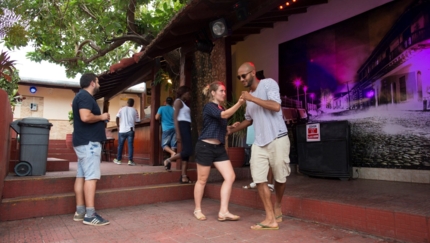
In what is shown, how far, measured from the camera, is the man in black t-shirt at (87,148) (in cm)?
404

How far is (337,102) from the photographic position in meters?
6.78

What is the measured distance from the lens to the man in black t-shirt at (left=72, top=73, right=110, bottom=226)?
4035 millimetres

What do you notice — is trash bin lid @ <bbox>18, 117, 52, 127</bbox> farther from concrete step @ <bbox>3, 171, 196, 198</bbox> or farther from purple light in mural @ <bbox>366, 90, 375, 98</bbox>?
purple light in mural @ <bbox>366, 90, 375, 98</bbox>

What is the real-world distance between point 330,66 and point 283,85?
4.40 feet

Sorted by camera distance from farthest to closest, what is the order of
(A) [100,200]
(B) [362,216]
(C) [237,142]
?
(C) [237,142], (A) [100,200], (B) [362,216]

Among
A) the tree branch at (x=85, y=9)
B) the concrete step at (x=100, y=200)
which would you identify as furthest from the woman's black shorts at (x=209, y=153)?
the tree branch at (x=85, y=9)

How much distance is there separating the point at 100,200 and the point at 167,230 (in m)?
1.73

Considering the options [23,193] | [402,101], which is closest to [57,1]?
[23,193]

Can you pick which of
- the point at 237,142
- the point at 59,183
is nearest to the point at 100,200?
the point at 59,183

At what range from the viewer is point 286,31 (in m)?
8.05

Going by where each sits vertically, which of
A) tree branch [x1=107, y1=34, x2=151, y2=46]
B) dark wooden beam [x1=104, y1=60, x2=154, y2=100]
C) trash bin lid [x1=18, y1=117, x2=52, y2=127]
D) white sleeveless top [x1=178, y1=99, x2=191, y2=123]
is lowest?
trash bin lid [x1=18, y1=117, x2=52, y2=127]

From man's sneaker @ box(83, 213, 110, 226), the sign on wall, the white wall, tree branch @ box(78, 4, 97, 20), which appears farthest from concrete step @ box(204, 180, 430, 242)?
tree branch @ box(78, 4, 97, 20)

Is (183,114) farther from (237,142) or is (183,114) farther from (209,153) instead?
(237,142)

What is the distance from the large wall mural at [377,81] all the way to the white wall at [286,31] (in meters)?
0.18
